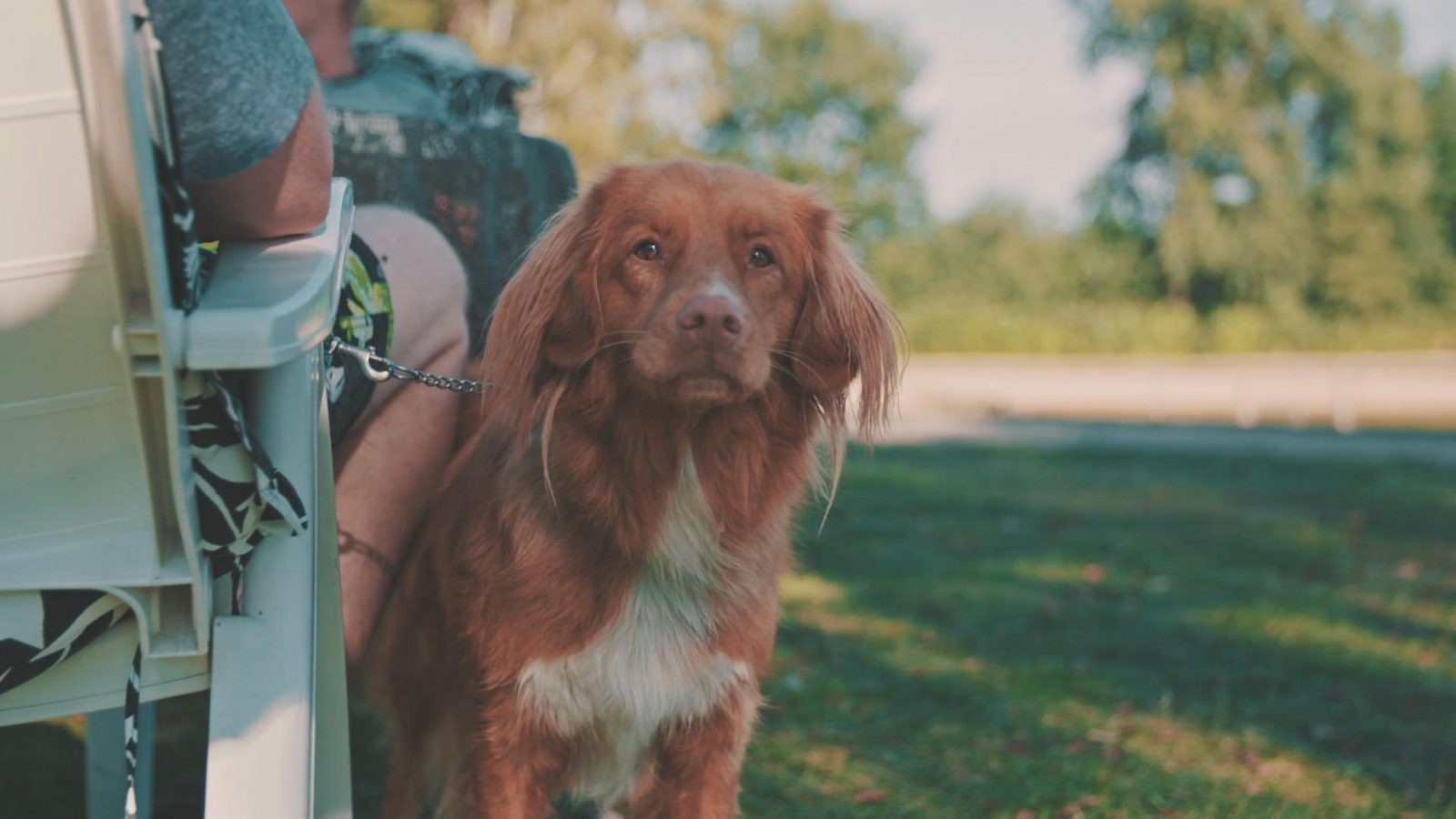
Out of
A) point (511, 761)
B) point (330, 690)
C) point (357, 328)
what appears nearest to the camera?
point (330, 690)

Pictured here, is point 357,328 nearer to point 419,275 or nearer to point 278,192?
point 419,275

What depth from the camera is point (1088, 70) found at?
130 ft

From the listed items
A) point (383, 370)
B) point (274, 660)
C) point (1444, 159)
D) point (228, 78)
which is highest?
point (1444, 159)

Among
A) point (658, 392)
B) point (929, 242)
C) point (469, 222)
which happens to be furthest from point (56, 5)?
point (929, 242)

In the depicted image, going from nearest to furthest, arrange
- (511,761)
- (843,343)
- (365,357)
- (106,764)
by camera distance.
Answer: (365,357), (511,761), (843,343), (106,764)

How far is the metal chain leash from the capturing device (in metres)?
2.06

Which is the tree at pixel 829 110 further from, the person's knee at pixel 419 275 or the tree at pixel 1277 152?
the person's knee at pixel 419 275

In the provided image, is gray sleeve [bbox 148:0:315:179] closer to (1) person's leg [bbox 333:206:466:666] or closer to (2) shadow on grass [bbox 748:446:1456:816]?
(1) person's leg [bbox 333:206:466:666]

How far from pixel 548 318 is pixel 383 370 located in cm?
32

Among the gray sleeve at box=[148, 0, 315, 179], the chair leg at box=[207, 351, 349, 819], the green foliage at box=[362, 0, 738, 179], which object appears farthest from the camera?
the green foliage at box=[362, 0, 738, 179]

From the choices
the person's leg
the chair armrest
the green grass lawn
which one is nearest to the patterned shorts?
the person's leg

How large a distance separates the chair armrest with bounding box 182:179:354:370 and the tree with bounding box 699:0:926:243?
156 feet

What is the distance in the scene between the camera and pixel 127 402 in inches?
53.5

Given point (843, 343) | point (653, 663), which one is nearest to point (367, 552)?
point (653, 663)
